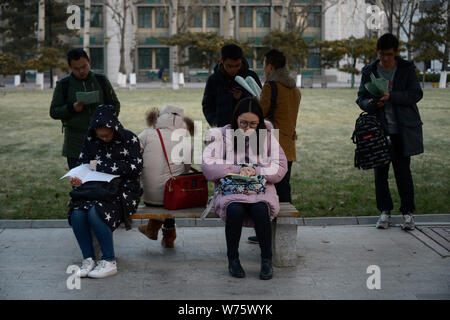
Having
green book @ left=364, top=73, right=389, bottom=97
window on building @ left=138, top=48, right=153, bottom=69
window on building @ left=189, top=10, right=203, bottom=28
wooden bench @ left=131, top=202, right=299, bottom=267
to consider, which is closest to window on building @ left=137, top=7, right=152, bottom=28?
window on building @ left=138, top=48, right=153, bottom=69

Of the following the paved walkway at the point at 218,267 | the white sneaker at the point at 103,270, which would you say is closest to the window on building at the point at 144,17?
the paved walkway at the point at 218,267

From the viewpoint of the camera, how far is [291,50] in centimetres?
4884

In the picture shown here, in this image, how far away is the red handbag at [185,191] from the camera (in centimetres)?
645

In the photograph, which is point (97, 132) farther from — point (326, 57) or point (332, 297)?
point (326, 57)

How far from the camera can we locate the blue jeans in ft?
19.8

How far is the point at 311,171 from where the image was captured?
1216 centimetres

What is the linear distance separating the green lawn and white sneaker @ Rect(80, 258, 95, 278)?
2625mm

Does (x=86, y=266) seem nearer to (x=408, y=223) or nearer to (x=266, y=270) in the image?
(x=266, y=270)

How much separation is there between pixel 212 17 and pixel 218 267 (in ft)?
A: 223

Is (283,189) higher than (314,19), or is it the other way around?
(314,19)

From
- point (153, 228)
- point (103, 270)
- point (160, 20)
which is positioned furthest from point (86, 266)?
point (160, 20)

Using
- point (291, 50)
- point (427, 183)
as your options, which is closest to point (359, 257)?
point (427, 183)

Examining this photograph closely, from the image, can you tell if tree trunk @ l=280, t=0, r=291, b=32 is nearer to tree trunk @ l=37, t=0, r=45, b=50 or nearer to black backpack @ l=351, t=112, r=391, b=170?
tree trunk @ l=37, t=0, r=45, b=50
